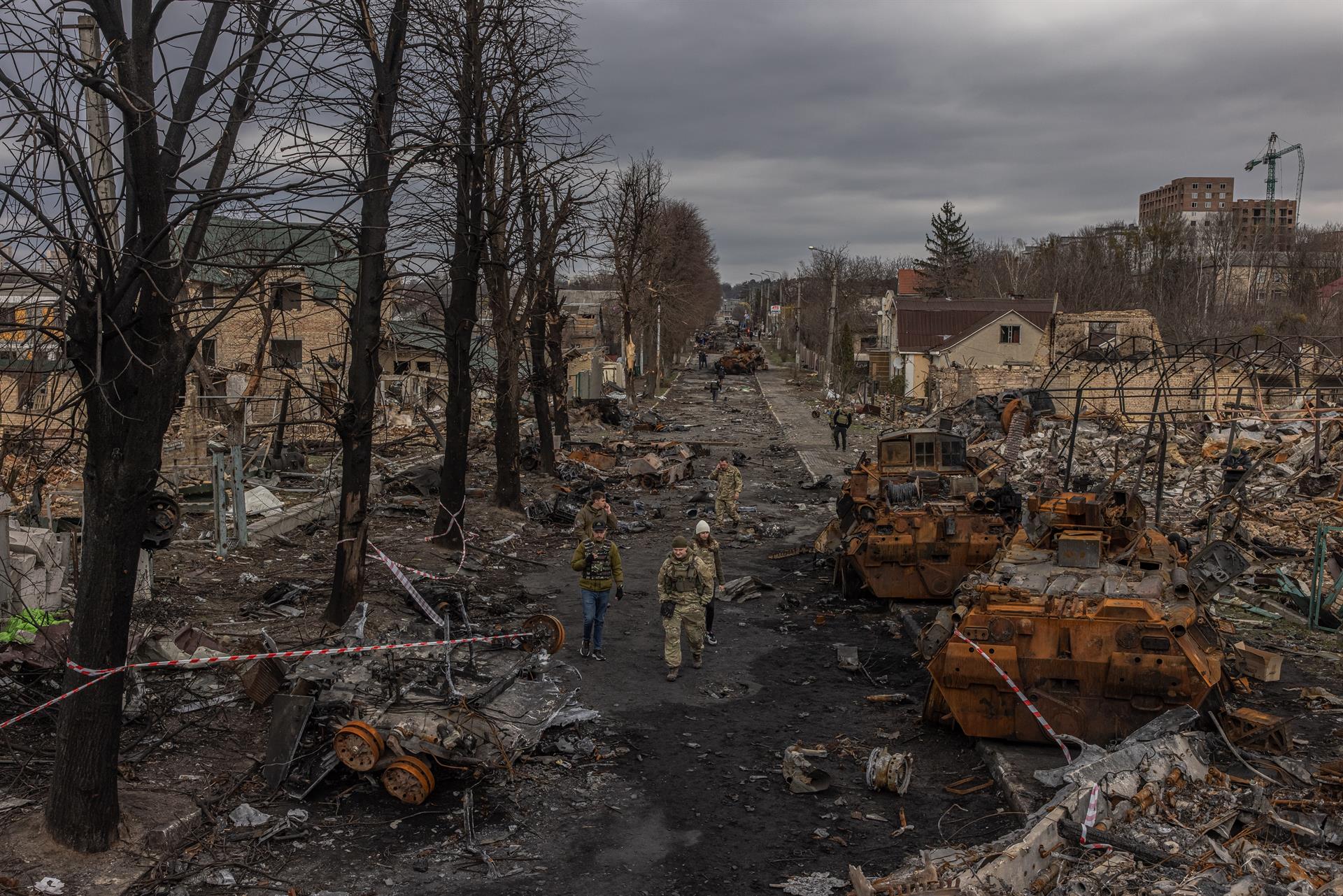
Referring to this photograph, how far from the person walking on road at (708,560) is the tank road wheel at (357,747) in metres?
4.56

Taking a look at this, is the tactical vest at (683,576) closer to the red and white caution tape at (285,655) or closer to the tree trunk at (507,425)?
the red and white caution tape at (285,655)

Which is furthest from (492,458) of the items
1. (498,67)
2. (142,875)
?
(142,875)

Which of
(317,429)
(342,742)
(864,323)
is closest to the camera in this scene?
(342,742)

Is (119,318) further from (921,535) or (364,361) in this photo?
(921,535)

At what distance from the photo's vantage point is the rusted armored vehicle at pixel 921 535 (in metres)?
14.2

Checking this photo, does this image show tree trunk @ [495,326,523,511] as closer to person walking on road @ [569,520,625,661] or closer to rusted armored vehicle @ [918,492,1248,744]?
person walking on road @ [569,520,625,661]

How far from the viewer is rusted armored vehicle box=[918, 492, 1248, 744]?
8.47m

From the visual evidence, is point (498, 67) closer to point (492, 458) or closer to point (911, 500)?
point (911, 500)

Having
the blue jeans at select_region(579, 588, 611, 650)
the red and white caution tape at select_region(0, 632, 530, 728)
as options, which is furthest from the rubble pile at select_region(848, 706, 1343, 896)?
the blue jeans at select_region(579, 588, 611, 650)

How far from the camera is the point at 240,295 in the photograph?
20.2 ft

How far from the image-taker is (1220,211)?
10838 centimetres

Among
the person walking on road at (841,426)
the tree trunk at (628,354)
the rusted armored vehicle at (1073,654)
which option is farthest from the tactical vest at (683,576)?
the tree trunk at (628,354)

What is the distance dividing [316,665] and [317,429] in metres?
24.1

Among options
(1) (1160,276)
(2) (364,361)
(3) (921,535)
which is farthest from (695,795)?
(1) (1160,276)
